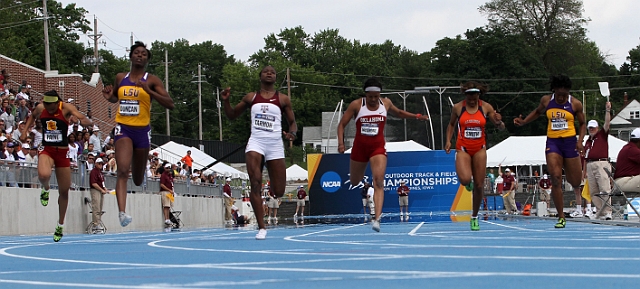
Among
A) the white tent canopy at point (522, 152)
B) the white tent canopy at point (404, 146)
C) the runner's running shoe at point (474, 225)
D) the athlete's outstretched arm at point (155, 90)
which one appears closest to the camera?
the athlete's outstretched arm at point (155, 90)

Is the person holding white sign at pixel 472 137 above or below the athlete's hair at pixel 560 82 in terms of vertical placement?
below

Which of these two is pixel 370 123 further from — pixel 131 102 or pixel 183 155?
pixel 183 155

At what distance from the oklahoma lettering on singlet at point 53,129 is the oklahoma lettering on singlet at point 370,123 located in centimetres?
399

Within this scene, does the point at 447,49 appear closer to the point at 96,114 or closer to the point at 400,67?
the point at 400,67

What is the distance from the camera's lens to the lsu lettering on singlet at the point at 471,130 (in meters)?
14.3

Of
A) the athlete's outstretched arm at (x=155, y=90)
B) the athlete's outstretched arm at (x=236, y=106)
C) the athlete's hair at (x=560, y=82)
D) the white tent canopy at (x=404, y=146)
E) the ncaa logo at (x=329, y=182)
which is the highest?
the white tent canopy at (x=404, y=146)

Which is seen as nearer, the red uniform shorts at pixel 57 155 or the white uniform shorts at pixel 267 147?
the white uniform shorts at pixel 267 147

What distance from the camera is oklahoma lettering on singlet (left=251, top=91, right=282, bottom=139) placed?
39.5 feet

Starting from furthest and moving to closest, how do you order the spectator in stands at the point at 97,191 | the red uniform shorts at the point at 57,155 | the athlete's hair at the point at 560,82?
the spectator in stands at the point at 97,191
the athlete's hair at the point at 560,82
the red uniform shorts at the point at 57,155

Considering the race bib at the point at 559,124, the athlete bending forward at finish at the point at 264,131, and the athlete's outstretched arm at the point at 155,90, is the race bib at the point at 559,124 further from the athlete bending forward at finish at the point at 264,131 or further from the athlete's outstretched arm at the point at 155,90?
the athlete's outstretched arm at the point at 155,90

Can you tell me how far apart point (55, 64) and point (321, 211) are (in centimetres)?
4504

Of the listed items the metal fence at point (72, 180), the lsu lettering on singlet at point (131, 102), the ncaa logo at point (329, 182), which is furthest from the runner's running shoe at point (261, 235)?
the ncaa logo at point (329, 182)

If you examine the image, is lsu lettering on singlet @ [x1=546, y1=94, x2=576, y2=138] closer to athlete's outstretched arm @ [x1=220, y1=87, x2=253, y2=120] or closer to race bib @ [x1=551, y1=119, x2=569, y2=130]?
race bib @ [x1=551, y1=119, x2=569, y2=130]

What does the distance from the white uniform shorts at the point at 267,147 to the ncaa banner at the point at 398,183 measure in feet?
107
